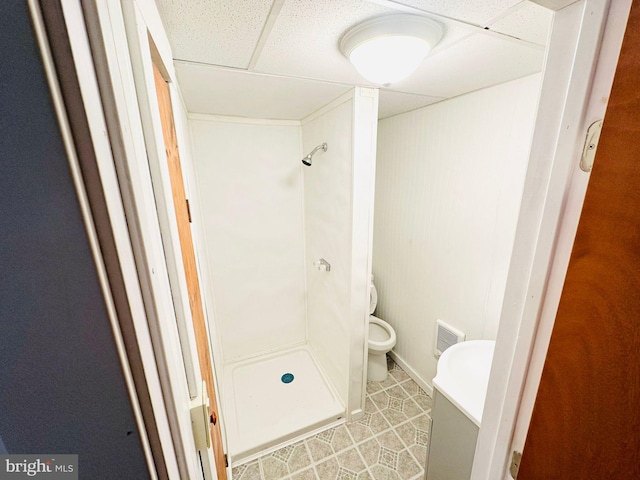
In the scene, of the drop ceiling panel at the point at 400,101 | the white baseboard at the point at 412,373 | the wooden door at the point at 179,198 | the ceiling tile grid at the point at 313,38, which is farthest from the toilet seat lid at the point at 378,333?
the ceiling tile grid at the point at 313,38

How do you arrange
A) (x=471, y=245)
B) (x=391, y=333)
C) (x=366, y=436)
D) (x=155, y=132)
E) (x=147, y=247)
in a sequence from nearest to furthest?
(x=147, y=247) < (x=155, y=132) < (x=471, y=245) < (x=366, y=436) < (x=391, y=333)

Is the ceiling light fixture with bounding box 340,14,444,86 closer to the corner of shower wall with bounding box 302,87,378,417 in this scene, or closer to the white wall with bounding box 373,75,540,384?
the corner of shower wall with bounding box 302,87,378,417

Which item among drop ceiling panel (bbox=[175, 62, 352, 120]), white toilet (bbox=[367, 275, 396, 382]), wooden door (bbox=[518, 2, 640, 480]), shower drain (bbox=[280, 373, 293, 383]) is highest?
drop ceiling panel (bbox=[175, 62, 352, 120])

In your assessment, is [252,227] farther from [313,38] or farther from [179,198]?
[313,38]

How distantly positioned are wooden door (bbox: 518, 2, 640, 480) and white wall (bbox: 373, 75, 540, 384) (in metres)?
1.14

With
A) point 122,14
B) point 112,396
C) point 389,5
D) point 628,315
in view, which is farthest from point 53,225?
point 389,5

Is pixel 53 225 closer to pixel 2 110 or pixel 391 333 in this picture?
pixel 2 110

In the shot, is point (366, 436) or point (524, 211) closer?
point (524, 211)

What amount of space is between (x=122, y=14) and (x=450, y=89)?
156 centimetres

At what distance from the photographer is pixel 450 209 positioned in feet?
5.76

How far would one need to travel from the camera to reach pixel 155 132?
490mm

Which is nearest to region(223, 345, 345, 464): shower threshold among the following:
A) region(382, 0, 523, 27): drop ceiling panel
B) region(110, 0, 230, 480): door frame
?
region(110, 0, 230, 480): door frame

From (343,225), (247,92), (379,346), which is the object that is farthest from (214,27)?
(379,346)

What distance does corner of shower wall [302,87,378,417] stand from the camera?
4.84ft
